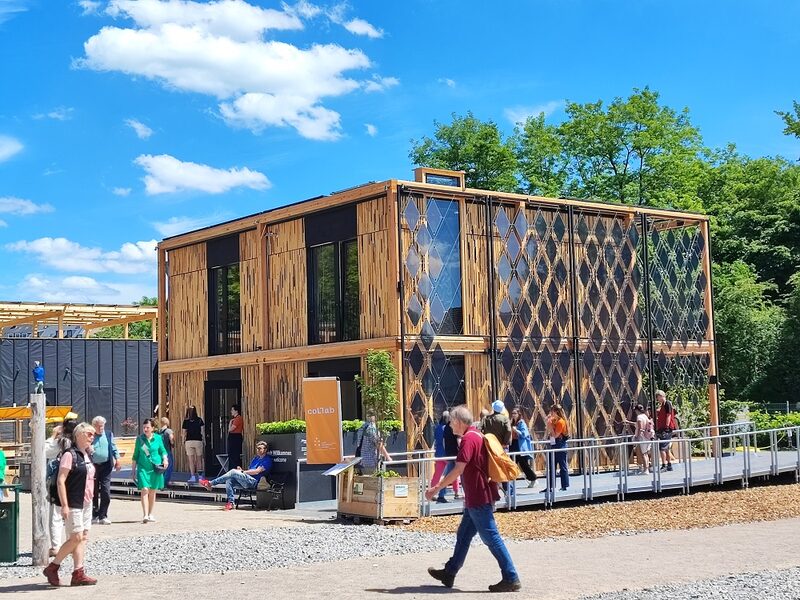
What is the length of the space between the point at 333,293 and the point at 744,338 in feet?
75.1

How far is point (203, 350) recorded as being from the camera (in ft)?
86.1

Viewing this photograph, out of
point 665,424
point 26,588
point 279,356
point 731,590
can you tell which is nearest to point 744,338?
point 665,424

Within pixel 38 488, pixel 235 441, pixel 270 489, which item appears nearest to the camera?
pixel 38 488

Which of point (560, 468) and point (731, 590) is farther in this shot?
point (560, 468)

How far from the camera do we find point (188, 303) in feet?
88.5

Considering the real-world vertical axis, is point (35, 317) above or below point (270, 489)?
above

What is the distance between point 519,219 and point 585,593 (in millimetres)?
14638

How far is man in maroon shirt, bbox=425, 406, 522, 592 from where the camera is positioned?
9.30m

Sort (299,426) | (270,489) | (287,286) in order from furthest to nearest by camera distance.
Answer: (287,286)
(299,426)
(270,489)

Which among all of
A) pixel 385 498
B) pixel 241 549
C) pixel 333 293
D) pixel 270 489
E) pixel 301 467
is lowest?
pixel 241 549

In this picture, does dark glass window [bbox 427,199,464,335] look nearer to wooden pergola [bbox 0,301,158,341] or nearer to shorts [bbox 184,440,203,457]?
shorts [bbox 184,440,203,457]

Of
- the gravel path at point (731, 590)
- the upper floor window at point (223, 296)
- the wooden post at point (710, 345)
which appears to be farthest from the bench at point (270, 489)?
the wooden post at point (710, 345)

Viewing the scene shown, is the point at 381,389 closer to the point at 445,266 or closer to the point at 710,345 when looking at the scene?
the point at 445,266

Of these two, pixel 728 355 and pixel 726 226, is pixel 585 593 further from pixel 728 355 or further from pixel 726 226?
pixel 726 226
